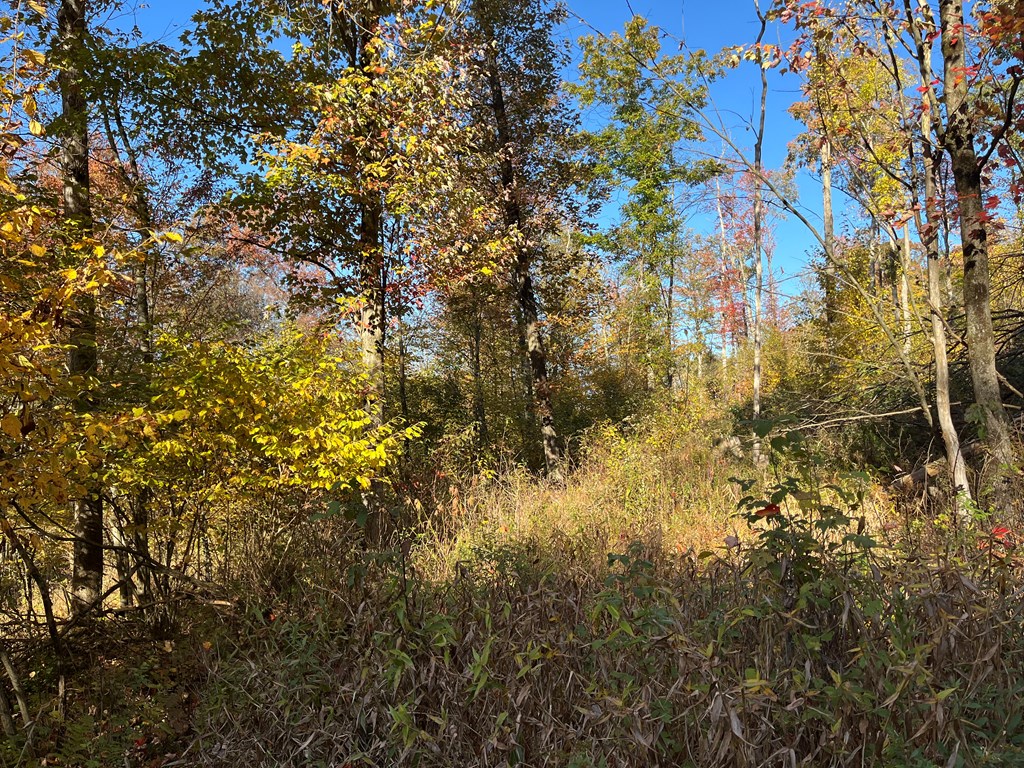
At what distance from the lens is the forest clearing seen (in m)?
2.11

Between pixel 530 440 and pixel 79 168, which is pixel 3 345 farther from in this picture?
pixel 530 440

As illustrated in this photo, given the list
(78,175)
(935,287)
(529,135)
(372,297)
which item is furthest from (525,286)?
(935,287)

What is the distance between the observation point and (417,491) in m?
7.19

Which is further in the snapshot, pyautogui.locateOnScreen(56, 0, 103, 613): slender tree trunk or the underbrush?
pyautogui.locateOnScreen(56, 0, 103, 613): slender tree trunk

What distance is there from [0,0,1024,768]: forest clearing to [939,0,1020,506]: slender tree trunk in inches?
1.1

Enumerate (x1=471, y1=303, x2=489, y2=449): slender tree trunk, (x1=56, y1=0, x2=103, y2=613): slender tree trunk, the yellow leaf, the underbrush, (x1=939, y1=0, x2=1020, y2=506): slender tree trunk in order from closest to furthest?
1. the underbrush
2. the yellow leaf
3. (x1=939, y1=0, x2=1020, y2=506): slender tree trunk
4. (x1=56, y1=0, x2=103, y2=613): slender tree trunk
5. (x1=471, y1=303, x2=489, y2=449): slender tree trunk

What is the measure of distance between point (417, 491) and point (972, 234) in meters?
6.00

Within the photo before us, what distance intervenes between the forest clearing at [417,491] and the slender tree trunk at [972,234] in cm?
3

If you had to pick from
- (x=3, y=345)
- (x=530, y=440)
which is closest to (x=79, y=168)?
(x=3, y=345)

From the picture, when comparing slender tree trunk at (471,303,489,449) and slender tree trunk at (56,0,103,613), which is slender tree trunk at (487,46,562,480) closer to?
slender tree trunk at (471,303,489,449)

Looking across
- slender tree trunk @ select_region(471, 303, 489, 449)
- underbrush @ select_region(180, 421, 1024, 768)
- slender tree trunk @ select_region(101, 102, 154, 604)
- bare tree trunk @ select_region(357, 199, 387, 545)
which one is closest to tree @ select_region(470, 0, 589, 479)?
slender tree trunk @ select_region(471, 303, 489, 449)

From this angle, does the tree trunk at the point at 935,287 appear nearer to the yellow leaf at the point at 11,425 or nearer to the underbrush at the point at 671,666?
the underbrush at the point at 671,666

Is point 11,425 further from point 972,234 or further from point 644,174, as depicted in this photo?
point 644,174

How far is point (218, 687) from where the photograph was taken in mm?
2838
